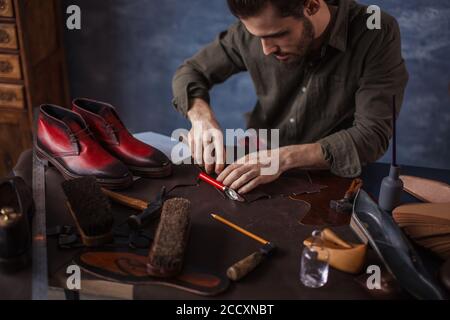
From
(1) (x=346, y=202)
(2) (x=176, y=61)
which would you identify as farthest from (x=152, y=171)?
(2) (x=176, y=61)

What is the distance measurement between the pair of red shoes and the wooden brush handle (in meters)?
0.04

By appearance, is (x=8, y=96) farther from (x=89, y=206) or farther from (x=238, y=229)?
(x=238, y=229)

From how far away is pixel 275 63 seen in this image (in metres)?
1.80

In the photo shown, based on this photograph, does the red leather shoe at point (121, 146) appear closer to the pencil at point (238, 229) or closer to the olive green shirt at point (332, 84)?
the pencil at point (238, 229)

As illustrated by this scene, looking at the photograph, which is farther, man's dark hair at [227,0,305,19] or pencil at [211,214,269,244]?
man's dark hair at [227,0,305,19]

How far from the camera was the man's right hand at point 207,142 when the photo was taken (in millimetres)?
1432

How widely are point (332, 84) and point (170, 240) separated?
0.96 m

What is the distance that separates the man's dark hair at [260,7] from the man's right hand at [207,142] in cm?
34

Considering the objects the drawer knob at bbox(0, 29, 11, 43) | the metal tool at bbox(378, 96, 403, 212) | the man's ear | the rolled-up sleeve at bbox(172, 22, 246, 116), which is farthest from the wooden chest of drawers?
the metal tool at bbox(378, 96, 403, 212)

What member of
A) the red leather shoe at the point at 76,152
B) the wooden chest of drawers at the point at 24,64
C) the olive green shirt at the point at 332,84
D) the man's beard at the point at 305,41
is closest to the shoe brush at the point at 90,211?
the red leather shoe at the point at 76,152

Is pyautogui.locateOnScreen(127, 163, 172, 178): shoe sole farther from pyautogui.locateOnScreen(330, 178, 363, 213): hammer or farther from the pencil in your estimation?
pyautogui.locateOnScreen(330, 178, 363, 213): hammer

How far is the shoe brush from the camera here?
3.48 feet

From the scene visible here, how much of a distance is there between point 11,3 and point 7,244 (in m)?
1.75
